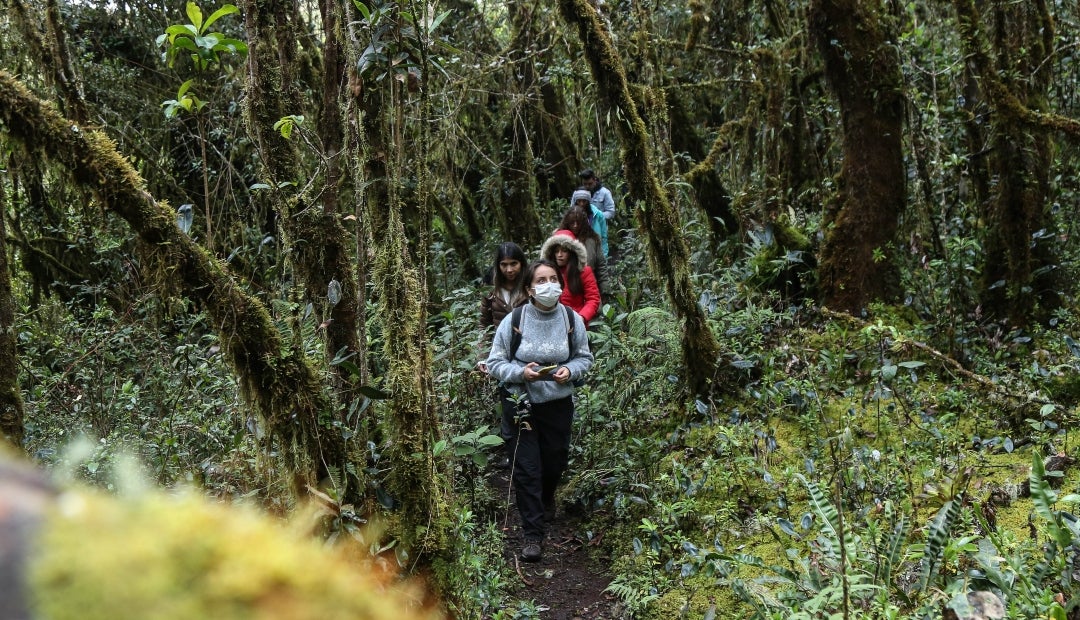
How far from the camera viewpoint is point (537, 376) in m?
5.38

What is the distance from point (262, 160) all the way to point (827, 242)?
4763mm

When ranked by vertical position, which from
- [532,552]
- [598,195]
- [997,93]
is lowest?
[532,552]

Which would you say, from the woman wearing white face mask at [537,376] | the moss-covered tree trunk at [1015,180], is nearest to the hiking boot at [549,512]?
the woman wearing white face mask at [537,376]

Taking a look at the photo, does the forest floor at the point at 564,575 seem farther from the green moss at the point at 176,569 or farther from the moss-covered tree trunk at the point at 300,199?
the green moss at the point at 176,569

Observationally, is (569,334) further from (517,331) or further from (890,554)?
(890,554)

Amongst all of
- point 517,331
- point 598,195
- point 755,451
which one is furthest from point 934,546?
point 598,195

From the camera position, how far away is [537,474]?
5598 millimetres

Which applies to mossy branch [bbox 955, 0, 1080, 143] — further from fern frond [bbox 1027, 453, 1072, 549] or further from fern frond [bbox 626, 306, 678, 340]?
fern frond [bbox 1027, 453, 1072, 549]

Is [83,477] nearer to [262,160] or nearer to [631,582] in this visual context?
[262,160]

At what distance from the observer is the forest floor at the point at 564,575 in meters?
4.81

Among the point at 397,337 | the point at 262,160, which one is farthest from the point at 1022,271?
the point at 262,160

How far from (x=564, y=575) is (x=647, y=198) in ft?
9.49

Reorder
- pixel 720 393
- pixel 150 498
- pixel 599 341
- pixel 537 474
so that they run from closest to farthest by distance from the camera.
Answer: pixel 150 498 < pixel 537 474 < pixel 720 393 < pixel 599 341

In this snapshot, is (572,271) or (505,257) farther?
(572,271)
